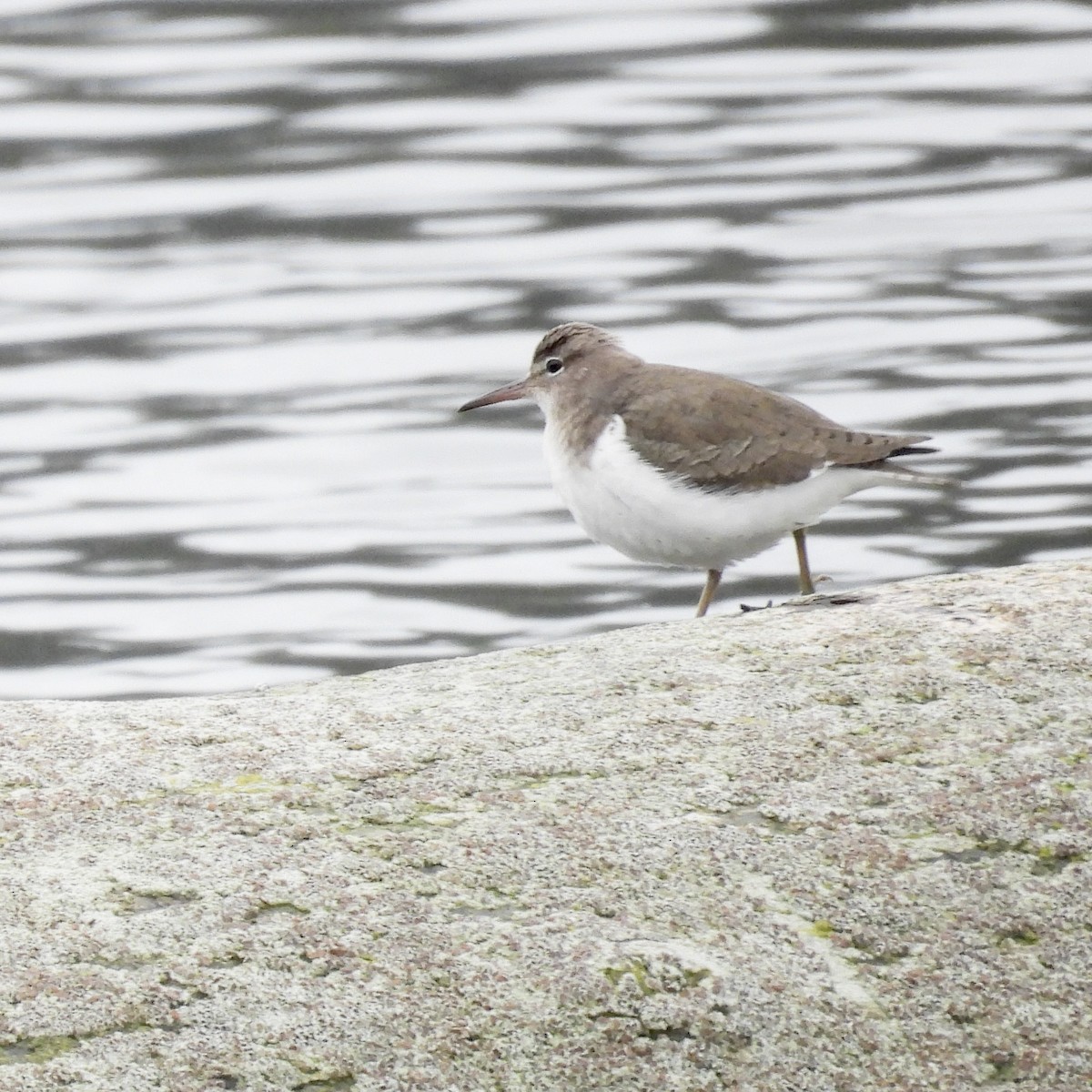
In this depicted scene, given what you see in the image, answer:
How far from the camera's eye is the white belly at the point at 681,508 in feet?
21.3

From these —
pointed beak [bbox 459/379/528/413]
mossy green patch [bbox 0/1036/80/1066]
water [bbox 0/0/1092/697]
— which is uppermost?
pointed beak [bbox 459/379/528/413]

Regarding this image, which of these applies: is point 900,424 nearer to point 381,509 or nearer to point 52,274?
point 381,509

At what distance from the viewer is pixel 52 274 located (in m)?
14.7

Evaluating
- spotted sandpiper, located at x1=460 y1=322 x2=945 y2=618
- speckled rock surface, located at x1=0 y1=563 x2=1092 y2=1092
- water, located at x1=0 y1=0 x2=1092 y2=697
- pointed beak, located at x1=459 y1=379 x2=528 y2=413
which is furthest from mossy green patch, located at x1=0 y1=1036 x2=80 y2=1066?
water, located at x1=0 y1=0 x2=1092 y2=697

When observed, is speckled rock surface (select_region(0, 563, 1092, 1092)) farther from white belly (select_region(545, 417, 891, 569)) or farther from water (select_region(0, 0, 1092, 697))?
water (select_region(0, 0, 1092, 697))

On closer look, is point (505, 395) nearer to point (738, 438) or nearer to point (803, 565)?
point (738, 438)

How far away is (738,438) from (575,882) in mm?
2656

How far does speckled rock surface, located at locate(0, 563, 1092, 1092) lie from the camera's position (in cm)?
393

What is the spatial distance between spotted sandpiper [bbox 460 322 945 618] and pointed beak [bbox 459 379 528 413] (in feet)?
2.23

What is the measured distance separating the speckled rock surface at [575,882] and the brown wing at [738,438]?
1.51 metres

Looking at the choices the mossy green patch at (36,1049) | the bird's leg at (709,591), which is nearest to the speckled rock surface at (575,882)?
the mossy green patch at (36,1049)

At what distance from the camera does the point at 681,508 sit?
648 centimetres

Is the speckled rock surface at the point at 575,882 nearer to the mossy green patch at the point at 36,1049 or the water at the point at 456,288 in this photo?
the mossy green patch at the point at 36,1049

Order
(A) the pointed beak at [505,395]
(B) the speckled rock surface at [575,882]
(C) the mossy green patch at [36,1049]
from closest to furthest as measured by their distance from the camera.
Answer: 1. (C) the mossy green patch at [36,1049]
2. (B) the speckled rock surface at [575,882]
3. (A) the pointed beak at [505,395]
